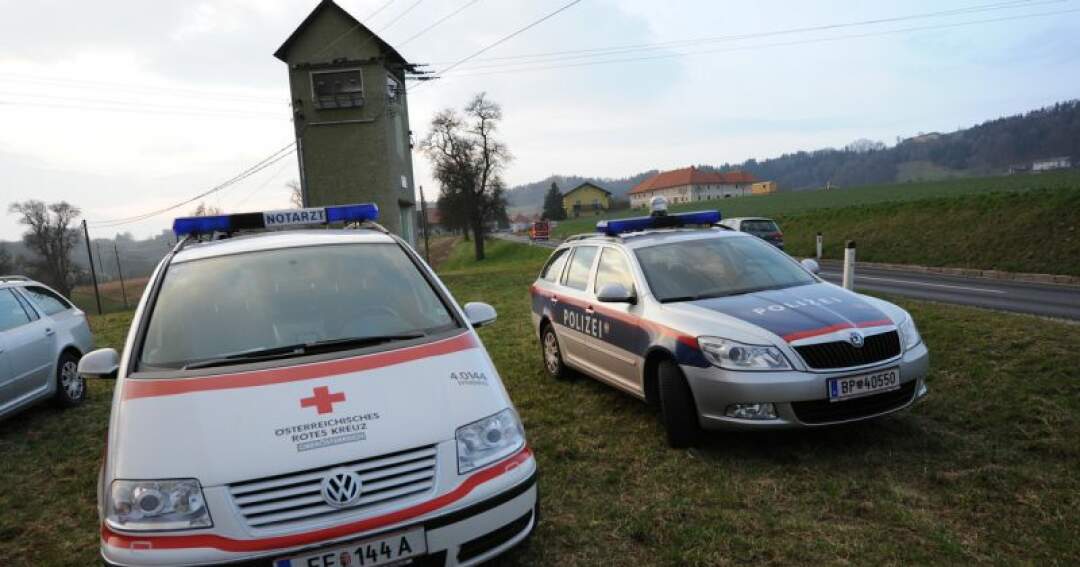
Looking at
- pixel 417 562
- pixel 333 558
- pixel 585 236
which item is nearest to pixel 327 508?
pixel 333 558

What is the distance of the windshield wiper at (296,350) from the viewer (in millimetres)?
2998

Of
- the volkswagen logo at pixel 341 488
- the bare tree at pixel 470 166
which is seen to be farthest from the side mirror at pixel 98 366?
the bare tree at pixel 470 166

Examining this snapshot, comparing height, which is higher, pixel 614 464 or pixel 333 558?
pixel 333 558

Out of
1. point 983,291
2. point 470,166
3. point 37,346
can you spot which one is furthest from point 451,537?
point 470,166

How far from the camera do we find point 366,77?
77.8 ft

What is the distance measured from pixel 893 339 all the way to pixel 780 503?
1419mm

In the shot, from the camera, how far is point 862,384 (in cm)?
405

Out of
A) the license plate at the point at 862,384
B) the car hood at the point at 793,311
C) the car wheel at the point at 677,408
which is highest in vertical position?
the car hood at the point at 793,311

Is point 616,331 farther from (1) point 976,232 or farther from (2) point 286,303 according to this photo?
(1) point 976,232

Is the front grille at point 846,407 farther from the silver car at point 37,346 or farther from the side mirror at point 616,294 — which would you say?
the silver car at point 37,346

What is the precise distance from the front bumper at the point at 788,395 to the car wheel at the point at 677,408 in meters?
0.11

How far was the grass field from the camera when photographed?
3182mm

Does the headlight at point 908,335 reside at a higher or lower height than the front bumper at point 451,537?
higher

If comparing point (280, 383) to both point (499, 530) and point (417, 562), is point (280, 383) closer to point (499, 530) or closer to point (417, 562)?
point (417, 562)
